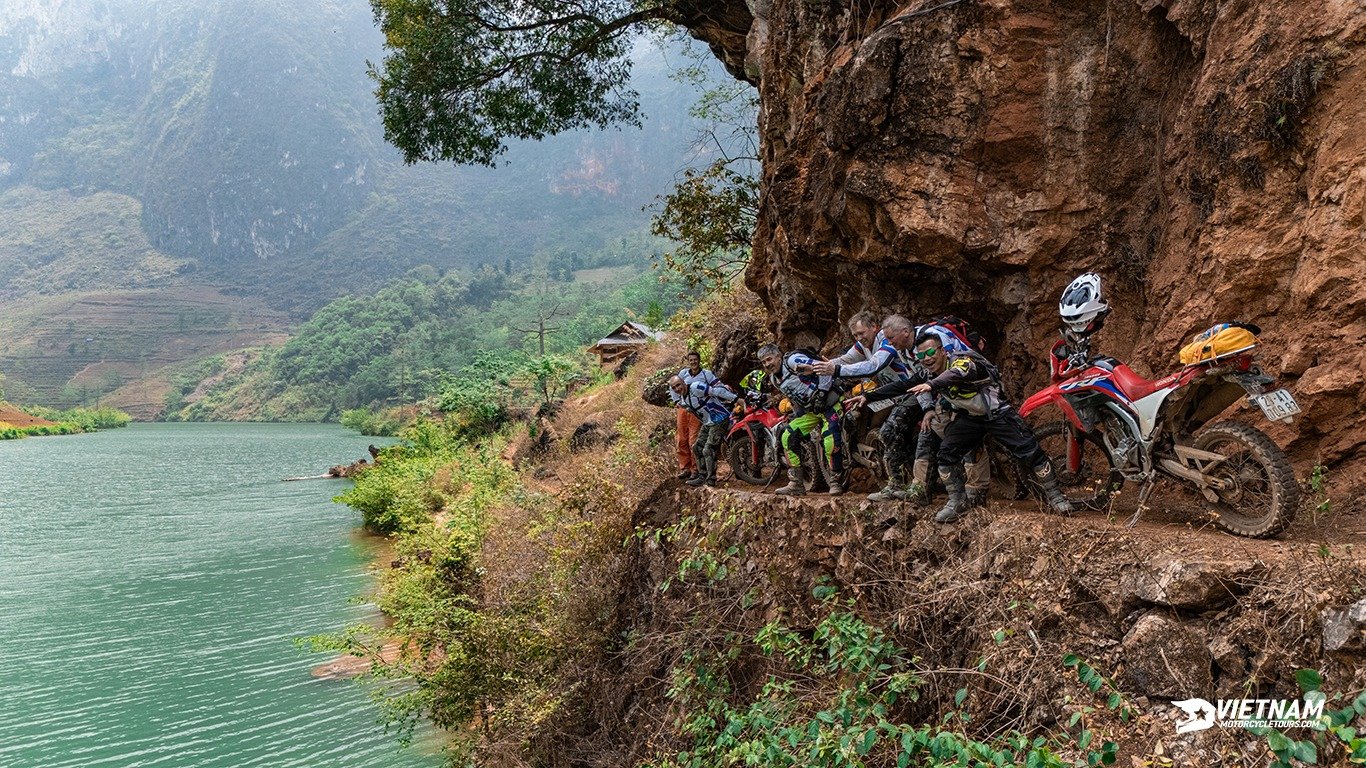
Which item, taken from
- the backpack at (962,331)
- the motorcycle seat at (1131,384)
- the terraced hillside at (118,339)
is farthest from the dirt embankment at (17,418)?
the motorcycle seat at (1131,384)

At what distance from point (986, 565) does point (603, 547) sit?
476 centimetres

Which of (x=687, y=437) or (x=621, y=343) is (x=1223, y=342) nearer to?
(x=687, y=437)

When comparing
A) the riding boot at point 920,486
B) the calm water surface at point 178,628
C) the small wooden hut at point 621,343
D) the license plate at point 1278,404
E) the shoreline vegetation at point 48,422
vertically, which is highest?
the small wooden hut at point 621,343

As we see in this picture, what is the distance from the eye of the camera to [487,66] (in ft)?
41.4

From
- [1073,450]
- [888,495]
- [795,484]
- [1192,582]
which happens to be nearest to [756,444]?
[795,484]

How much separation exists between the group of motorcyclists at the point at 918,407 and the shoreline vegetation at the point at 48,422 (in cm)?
7238

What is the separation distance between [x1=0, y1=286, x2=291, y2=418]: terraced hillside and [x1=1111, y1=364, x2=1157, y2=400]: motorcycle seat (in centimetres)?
11779

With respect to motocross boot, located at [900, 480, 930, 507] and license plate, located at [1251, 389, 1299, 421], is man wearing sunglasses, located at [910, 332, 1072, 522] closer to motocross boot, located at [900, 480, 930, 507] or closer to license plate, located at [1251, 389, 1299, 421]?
motocross boot, located at [900, 480, 930, 507]

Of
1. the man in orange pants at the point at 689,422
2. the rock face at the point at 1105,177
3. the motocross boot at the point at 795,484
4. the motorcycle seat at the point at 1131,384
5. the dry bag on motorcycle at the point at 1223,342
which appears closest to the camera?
the dry bag on motorcycle at the point at 1223,342

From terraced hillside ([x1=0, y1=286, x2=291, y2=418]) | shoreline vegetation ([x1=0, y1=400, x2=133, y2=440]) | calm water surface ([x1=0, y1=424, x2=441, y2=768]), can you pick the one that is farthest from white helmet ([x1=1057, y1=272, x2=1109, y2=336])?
terraced hillside ([x1=0, y1=286, x2=291, y2=418])

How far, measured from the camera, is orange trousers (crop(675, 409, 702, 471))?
908cm

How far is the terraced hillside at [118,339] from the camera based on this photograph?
4050 inches

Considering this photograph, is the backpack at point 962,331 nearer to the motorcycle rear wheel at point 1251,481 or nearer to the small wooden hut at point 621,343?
the motorcycle rear wheel at point 1251,481

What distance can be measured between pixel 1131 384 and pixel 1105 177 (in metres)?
2.05
